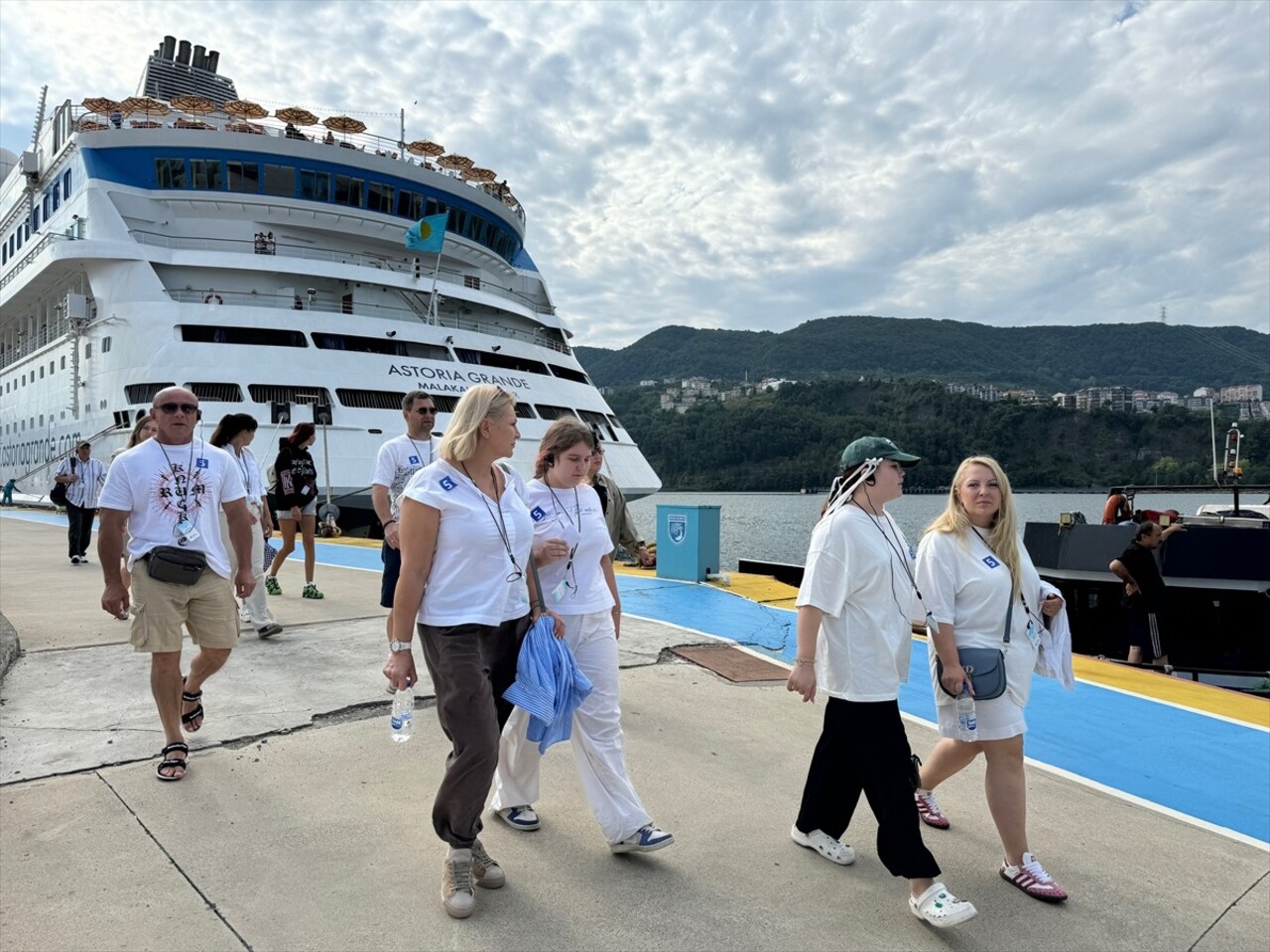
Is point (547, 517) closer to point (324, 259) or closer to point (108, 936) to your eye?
point (108, 936)

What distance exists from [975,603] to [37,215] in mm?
34072

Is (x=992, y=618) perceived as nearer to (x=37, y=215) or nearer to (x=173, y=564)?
(x=173, y=564)

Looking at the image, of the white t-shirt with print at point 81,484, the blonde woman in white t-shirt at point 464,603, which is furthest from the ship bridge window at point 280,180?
the blonde woman in white t-shirt at point 464,603

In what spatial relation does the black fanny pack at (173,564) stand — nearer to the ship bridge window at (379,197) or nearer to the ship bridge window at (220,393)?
the ship bridge window at (220,393)

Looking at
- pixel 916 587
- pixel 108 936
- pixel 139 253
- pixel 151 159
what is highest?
pixel 151 159

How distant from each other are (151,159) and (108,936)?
84.5ft

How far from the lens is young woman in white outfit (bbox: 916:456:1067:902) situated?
9.90 feet

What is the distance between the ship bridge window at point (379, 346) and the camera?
20720 mm

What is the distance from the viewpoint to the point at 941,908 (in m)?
2.63

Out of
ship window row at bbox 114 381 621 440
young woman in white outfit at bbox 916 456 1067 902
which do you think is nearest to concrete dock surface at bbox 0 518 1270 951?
young woman in white outfit at bbox 916 456 1067 902

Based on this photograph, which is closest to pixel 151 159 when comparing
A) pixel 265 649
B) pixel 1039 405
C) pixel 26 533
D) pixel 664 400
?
pixel 26 533

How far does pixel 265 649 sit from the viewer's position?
18.7 feet

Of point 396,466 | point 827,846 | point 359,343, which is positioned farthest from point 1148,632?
point 359,343

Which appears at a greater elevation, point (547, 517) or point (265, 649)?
point (547, 517)
